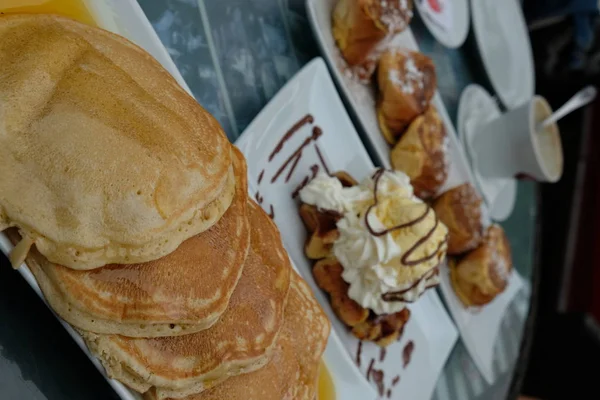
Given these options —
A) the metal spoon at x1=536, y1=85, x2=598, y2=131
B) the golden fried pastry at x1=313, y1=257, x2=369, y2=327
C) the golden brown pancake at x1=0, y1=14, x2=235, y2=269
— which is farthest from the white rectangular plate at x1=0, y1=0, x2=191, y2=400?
the metal spoon at x1=536, y1=85, x2=598, y2=131

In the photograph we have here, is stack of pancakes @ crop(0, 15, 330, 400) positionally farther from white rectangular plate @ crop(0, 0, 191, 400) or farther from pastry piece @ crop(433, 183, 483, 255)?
pastry piece @ crop(433, 183, 483, 255)

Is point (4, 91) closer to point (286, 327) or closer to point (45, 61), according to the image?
point (45, 61)

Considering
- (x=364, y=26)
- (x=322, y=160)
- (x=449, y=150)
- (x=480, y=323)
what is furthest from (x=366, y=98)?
(x=480, y=323)

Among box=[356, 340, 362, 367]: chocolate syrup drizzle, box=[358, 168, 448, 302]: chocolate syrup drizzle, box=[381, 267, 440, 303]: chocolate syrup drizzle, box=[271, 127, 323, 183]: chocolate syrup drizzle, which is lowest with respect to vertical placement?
box=[356, 340, 362, 367]: chocolate syrup drizzle

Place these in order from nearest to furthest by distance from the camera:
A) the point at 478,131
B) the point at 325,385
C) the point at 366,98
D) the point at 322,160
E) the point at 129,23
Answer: the point at 129,23 < the point at 325,385 < the point at 322,160 < the point at 366,98 < the point at 478,131

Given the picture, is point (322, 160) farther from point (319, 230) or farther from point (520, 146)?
point (520, 146)

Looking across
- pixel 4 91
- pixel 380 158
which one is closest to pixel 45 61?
pixel 4 91

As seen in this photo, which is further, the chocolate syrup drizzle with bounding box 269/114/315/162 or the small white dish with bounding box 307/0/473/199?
the small white dish with bounding box 307/0/473/199
